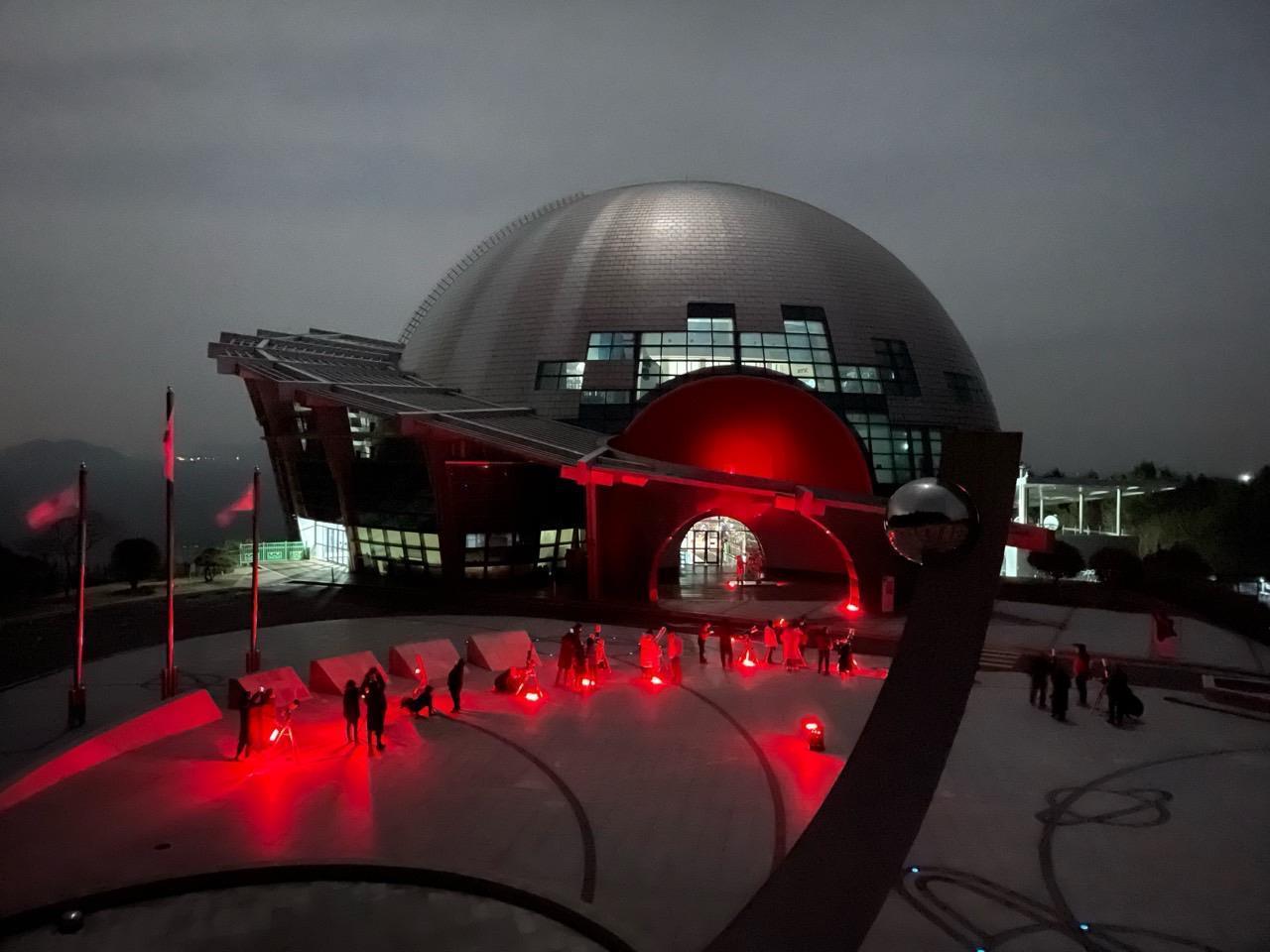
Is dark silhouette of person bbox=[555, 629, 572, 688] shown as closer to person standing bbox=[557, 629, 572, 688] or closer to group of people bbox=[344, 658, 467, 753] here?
person standing bbox=[557, 629, 572, 688]

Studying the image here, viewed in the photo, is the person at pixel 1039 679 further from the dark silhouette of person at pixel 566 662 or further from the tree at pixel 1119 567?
the tree at pixel 1119 567

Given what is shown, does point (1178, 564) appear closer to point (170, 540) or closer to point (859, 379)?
point (859, 379)

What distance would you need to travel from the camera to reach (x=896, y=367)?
3847cm

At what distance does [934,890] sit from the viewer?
30.9 feet

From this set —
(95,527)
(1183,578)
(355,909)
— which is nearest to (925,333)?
(1183,578)

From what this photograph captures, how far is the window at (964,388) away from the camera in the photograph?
40.2 m

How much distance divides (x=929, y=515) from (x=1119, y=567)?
121 ft

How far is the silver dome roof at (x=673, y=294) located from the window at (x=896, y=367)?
383 millimetres

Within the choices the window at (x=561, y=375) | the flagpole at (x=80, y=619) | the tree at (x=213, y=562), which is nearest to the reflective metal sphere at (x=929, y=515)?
the flagpole at (x=80, y=619)

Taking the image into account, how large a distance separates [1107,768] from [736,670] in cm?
904

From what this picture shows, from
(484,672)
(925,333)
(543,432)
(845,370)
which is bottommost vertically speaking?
(484,672)

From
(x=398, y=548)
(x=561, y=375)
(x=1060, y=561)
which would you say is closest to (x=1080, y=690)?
(x=1060, y=561)

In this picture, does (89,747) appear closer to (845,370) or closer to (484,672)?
(484,672)

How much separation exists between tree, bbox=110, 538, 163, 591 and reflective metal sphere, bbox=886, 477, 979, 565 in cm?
3726
